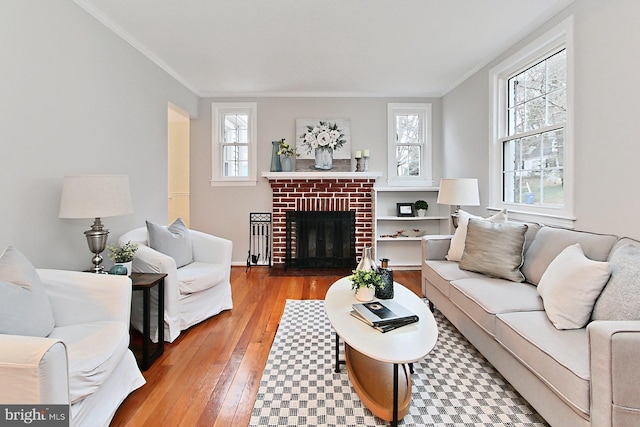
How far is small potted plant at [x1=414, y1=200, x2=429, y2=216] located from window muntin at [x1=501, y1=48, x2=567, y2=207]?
133 centimetres

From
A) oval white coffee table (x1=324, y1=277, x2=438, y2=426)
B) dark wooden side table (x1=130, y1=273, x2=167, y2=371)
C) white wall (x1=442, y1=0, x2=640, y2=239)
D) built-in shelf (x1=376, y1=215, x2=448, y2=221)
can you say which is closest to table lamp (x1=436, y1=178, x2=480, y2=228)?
white wall (x1=442, y1=0, x2=640, y2=239)

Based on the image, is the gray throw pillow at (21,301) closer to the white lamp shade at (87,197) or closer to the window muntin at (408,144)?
the white lamp shade at (87,197)

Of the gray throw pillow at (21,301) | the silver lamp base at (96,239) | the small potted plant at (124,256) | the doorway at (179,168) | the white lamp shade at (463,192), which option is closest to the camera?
the gray throw pillow at (21,301)

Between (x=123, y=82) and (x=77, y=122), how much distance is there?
2.49 ft

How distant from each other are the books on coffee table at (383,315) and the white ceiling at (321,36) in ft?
7.37

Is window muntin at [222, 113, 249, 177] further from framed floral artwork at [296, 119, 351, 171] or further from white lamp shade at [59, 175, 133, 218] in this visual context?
white lamp shade at [59, 175, 133, 218]

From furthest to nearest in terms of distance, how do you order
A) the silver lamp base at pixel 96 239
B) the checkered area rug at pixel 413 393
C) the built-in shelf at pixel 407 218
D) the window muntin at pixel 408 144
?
1. the window muntin at pixel 408 144
2. the built-in shelf at pixel 407 218
3. the silver lamp base at pixel 96 239
4. the checkered area rug at pixel 413 393

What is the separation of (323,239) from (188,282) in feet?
7.85

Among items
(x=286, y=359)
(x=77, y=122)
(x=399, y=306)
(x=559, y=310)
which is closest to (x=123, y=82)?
(x=77, y=122)

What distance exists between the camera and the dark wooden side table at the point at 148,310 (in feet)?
6.86

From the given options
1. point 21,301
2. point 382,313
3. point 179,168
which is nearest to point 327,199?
point 179,168

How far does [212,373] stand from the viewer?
2037 millimetres

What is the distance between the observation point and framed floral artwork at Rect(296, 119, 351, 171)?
4.68 meters

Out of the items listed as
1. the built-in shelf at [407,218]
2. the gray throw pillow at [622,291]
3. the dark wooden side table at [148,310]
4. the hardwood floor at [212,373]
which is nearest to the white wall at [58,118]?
the dark wooden side table at [148,310]
